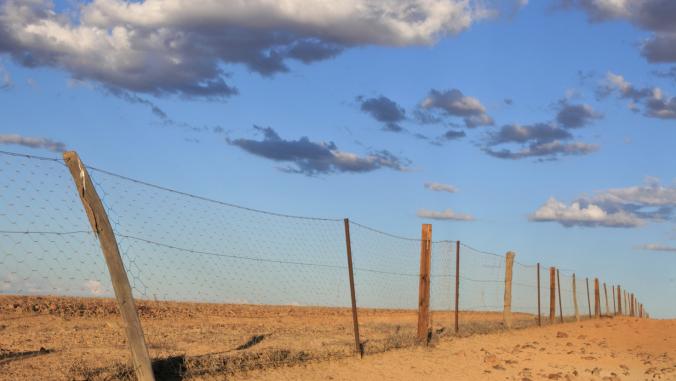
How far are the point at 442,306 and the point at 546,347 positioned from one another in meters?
2.74

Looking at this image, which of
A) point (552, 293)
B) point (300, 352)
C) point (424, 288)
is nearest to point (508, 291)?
point (552, 293)

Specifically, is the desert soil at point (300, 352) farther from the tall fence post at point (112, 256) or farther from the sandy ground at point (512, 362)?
the tall fence post at point (112, 256)

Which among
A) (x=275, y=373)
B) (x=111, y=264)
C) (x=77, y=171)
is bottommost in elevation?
(x=275, y=373)

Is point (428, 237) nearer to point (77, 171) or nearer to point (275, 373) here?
point (275, 373)

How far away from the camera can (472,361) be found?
11.9 meters

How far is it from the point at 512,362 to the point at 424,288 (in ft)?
7.47

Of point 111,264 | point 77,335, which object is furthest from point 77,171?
point 77,335

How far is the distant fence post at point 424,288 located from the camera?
43.8ft

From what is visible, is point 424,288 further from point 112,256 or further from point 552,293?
point 552,293

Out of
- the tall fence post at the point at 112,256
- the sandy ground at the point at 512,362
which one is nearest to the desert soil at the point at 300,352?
the sandy ground at the point at 512,362

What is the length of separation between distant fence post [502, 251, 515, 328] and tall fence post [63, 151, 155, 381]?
548 inches

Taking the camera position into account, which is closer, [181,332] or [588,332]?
[181,332]

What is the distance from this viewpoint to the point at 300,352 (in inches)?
412

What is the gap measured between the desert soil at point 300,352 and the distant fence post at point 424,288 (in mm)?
327
